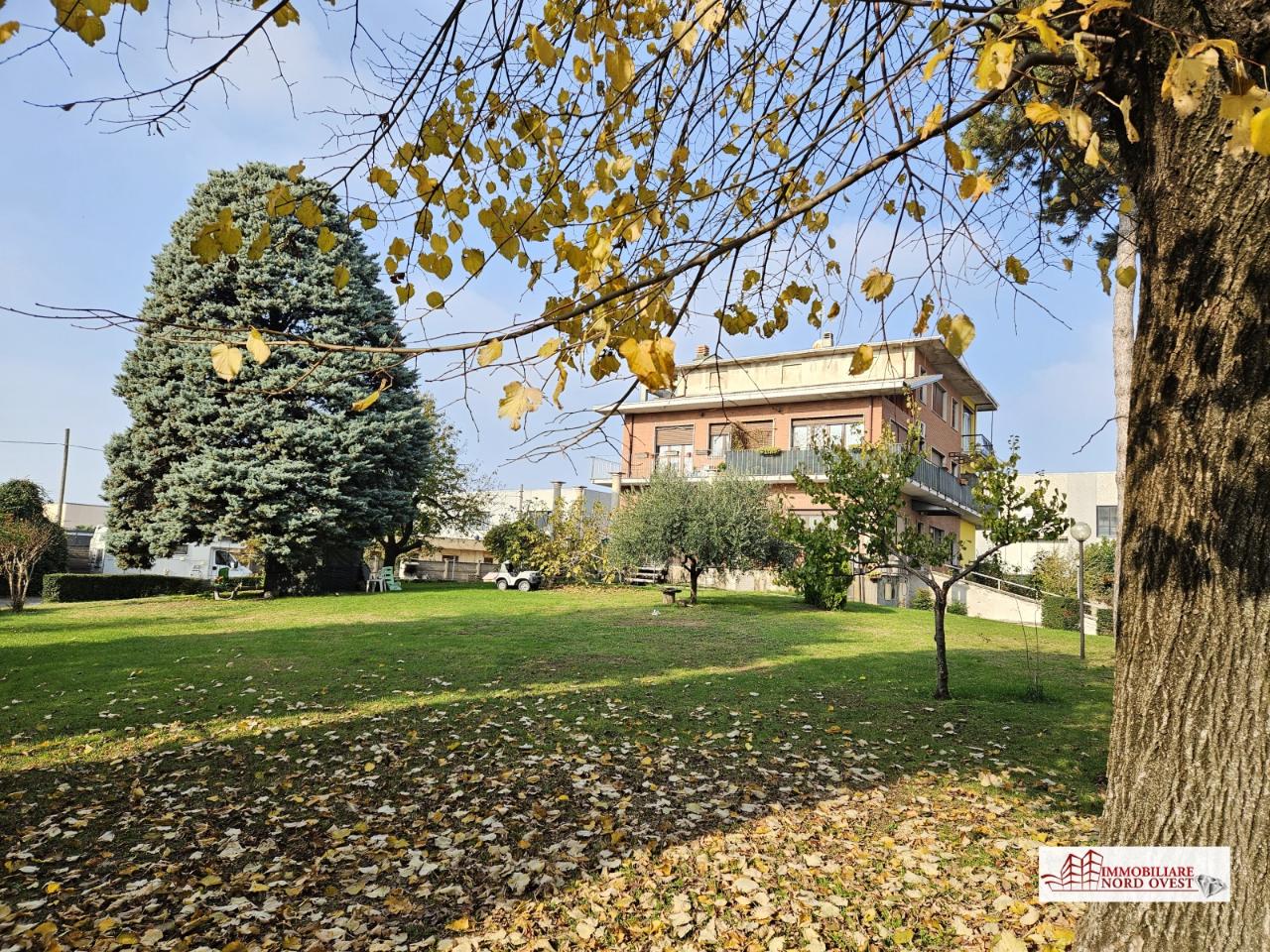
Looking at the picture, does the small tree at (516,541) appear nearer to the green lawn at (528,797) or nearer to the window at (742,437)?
the window at (742,437)

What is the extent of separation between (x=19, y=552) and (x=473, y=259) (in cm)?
2119

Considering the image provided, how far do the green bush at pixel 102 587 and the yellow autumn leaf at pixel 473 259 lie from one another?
2272cm

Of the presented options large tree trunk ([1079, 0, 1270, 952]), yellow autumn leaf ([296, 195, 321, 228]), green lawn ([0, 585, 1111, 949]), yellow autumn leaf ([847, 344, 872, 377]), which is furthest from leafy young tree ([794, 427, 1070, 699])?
yellow autumn leaf ([296, 195, 321, 228])

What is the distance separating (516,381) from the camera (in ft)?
6.95

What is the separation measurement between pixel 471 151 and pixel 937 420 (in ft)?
96.9

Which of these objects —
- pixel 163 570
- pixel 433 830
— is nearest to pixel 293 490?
pixel 163 570

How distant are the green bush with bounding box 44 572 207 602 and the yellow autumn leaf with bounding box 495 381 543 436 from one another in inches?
924

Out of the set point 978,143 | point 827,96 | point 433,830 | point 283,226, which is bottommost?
point 433,830

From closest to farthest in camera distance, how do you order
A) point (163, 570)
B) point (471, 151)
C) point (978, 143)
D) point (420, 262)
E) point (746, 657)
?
point (420, 262), point (471, 151), point (978, 143), point (746, 657), point (163, 570)

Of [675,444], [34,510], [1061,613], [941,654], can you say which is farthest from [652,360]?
[34,510]

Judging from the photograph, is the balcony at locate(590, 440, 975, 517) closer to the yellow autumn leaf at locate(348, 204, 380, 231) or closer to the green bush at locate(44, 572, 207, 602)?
the green bush at locate(44, 572, 207, 602)

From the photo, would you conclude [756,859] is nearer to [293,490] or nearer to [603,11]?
[603,11]

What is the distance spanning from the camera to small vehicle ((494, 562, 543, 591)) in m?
23.2

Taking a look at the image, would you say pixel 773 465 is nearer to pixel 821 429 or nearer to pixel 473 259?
pixel 821 429
